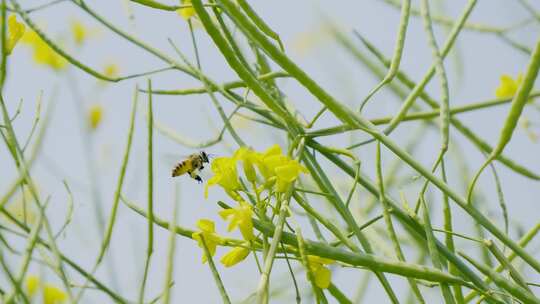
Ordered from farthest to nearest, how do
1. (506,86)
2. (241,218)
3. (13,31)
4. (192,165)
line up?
(506,86) < (192,165) < (13,31) < (241,218)

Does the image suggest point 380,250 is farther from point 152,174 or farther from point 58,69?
point 58,69

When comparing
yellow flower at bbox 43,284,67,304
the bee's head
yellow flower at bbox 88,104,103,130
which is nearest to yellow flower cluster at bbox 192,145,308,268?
the bee's head

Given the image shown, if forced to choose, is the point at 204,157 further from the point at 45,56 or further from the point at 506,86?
the point at 45,56

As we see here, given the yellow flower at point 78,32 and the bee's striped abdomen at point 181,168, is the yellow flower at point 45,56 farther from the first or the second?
the bee's striped abdomen at point 181,168

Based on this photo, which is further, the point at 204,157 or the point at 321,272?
the point at 204,157

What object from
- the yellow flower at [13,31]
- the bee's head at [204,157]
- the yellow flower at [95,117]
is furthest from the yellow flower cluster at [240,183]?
the yellow flower at [95,117]

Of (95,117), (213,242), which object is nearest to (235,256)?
(213,242)
